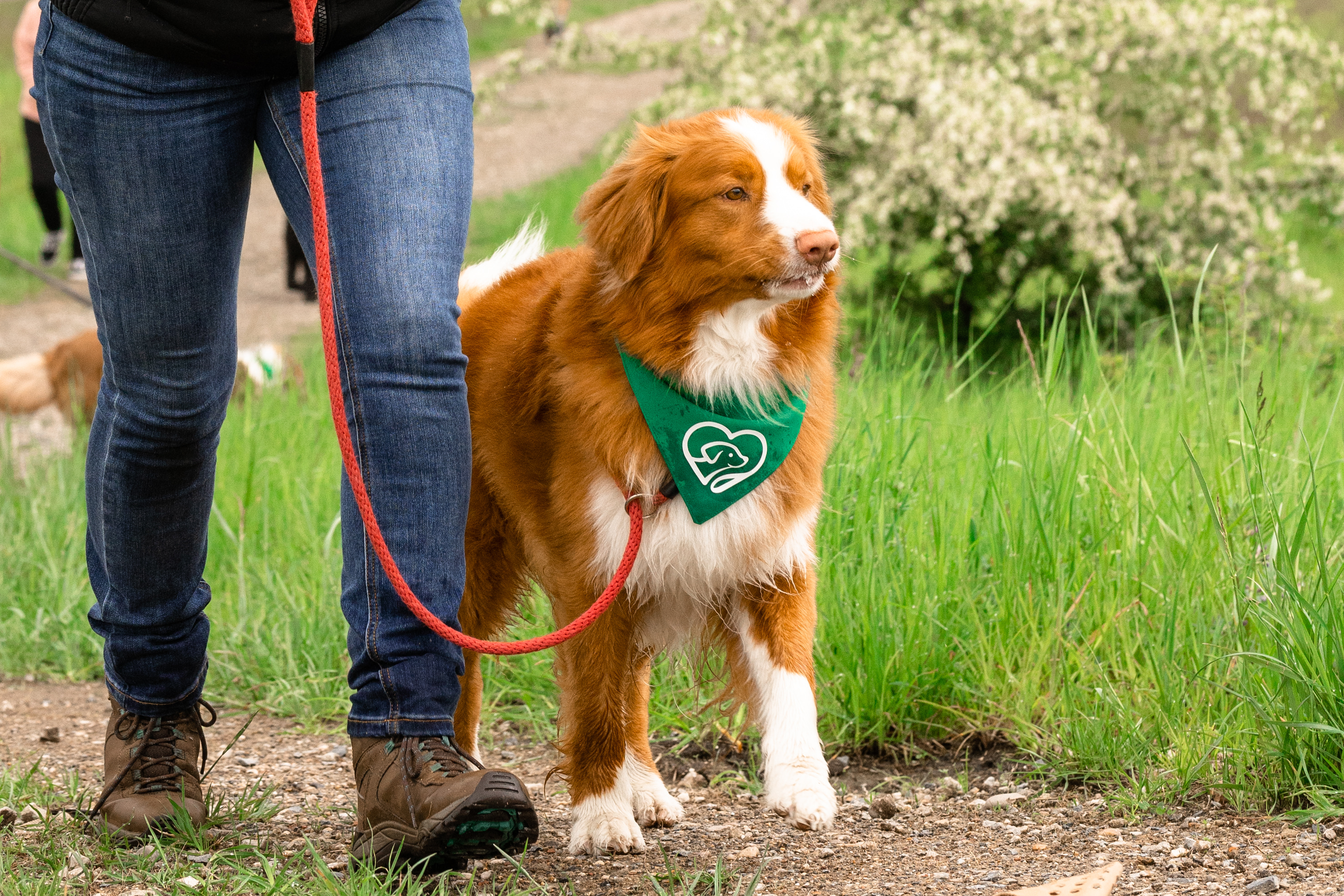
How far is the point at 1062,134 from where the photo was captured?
266 inches

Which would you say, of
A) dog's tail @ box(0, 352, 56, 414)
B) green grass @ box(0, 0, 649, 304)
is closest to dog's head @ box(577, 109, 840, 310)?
green grass @ box(0, 0, 649, 304)

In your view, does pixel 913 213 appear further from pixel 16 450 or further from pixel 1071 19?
pixel 16 450

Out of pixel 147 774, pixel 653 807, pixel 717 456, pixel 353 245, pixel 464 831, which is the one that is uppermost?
pixel 353 245

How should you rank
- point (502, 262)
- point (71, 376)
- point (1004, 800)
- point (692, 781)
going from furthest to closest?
point (71, 376) → point (502, 262) → point (692, 781) → point (1004, 800)

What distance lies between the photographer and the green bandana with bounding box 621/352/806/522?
232cm

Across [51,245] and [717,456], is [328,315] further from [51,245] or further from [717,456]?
[51,245]

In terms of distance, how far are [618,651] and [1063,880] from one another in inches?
35.9

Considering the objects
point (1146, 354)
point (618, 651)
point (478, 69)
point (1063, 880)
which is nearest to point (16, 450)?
point (618, 651)

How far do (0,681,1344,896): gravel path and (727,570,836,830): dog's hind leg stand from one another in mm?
174

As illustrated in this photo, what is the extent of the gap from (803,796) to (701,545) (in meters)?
0.50

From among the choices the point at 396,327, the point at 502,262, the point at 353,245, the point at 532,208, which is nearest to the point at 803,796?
the point at 396,327

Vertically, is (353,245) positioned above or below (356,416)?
above

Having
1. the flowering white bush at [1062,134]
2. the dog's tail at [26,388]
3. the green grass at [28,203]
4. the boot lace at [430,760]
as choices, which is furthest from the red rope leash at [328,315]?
the green grass at [28,203]

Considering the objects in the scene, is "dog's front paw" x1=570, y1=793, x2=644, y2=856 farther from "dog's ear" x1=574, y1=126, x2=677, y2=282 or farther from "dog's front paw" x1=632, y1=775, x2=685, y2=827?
"dog's ear" x1=574, y1=126, x2=677, y2=282
